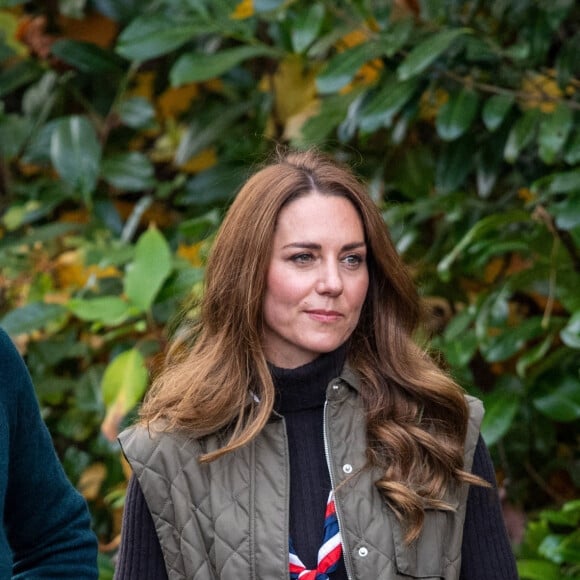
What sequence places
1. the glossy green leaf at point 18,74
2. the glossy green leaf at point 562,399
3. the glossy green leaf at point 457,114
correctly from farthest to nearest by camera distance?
the glossy green leaf at point 18,74 < the glossy green leaf at point 457,114 < the glossy green leaf at point 562,399

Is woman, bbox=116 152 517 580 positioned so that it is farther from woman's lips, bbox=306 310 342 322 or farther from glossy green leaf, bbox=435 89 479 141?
glossy green leaf, bbox=435 89 479 141

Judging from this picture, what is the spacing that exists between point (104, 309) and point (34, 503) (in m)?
1.59

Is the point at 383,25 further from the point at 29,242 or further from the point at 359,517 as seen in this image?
the point at 359,517

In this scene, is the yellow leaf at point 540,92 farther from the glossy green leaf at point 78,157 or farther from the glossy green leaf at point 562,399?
the glossy green leaf at point 78,157

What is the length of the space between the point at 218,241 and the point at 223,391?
30 centimetres

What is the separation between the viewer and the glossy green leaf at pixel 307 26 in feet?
11.4

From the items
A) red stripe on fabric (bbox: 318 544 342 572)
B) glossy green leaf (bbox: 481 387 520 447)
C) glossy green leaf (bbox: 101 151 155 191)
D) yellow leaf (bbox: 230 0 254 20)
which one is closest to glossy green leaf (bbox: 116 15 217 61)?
yellow leaf (bbox: 230 0 254 20)

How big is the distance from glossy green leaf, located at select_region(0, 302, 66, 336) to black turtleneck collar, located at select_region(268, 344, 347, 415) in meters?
1.65

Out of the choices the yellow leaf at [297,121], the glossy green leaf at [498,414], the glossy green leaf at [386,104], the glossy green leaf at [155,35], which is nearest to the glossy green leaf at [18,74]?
the glossy green leaf at [155,35]

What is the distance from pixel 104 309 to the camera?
346 cm

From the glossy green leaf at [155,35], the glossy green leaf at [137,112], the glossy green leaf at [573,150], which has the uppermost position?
the glossy green leaf at [155,35]

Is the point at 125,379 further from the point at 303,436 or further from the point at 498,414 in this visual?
the point at 303,436

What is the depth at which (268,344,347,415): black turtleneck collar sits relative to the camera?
7.29ft

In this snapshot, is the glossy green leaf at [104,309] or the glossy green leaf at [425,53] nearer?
the glossy green leaf at [425,53]
